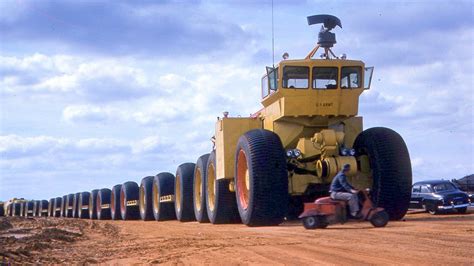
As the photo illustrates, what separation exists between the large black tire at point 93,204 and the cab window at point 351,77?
20.4 meters

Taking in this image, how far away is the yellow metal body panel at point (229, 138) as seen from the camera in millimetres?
18125

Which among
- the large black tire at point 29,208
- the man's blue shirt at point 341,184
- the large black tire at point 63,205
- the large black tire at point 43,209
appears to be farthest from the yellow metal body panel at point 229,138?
the large black tire at point 29,208

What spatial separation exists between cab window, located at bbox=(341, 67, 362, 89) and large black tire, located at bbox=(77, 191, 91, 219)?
22.6m

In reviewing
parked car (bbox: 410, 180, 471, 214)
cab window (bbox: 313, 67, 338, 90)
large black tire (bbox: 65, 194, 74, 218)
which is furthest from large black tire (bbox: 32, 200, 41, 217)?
cab window (bbox: 313, 67, 338, 90)

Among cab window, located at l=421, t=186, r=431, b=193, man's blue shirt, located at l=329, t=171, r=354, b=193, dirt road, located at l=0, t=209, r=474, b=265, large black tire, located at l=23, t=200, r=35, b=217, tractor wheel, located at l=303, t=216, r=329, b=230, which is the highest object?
large black tire, located at l=23, t=200, r=35, b=217

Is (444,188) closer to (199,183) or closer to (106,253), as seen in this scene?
(199,183)

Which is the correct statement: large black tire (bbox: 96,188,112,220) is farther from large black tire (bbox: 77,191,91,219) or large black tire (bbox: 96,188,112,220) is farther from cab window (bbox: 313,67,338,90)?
cab window (bbox: 313,67,338,90)

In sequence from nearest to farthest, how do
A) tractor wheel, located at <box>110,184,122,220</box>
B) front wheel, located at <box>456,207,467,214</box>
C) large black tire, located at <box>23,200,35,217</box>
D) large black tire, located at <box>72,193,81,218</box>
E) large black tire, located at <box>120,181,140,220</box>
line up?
1. front wheel, located at <box>456,207,467,214</box>
2. large black tire, located at <box>120,181,140,220</box>
3. tractor wheel, located at <box>110,184,122,220</box>
4. large black tire, located at <box>72,193,81,218</box>
5. large black tire, located at <box>23,200,35,217</box>

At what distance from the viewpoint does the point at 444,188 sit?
24.0 metres

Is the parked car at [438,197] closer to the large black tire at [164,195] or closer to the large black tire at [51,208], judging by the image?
the large black tire at [164,195]

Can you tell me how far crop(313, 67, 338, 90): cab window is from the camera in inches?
646

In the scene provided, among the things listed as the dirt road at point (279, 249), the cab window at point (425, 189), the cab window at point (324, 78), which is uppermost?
the cab window at point (324, 78)

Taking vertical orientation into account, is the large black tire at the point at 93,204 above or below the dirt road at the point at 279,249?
above

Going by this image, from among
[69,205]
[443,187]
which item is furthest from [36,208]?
[443,187]
